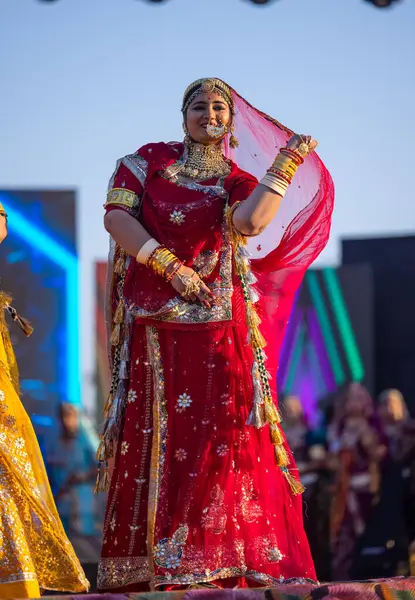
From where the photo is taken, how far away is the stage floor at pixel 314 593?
4.14 metres

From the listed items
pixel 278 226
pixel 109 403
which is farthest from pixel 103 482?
pixel 278 226

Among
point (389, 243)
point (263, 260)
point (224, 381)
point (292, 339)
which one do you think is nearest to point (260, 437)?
point (224, 381)

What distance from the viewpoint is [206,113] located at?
17.2 feet

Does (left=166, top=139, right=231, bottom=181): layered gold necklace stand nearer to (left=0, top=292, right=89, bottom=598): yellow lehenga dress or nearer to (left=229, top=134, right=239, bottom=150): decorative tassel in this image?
(left=229, top=134, right=239, bottom=150): decorative tassel

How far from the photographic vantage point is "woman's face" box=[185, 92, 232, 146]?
17.2 feet

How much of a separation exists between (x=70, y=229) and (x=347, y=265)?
476cm

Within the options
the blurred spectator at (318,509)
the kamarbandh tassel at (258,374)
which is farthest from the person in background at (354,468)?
the kamarbandh tassel at (258,374)

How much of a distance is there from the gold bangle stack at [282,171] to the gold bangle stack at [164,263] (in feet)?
1.45

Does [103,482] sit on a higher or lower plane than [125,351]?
lower

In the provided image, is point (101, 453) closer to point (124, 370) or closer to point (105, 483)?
point (105, 483)

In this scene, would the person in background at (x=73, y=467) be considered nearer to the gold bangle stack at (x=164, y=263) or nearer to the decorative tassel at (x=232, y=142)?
the decorative tassel at (x=232, y=142)

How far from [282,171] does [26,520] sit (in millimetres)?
1577

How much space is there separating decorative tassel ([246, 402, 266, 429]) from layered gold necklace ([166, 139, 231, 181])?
2.97 feet

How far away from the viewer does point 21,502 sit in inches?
187
